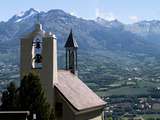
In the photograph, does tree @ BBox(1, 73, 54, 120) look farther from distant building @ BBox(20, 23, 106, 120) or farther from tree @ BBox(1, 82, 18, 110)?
distant building @ BBox(20, 23, 106, 120)

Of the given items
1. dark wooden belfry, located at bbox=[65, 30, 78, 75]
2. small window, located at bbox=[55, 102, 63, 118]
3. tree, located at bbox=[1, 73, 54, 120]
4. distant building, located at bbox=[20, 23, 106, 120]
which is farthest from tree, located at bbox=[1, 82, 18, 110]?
dark wooden belfry, located at bbox=[65, 30, 78, 75]

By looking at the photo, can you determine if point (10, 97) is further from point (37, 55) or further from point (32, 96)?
point (37, 55)

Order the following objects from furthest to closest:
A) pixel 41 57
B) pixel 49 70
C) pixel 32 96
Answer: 1. pixel 41 57
2. pixel 49 70
3. pixel 32 96

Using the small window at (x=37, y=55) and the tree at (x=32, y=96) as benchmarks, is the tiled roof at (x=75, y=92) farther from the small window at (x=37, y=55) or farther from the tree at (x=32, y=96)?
the tree at (x=32, y=96)

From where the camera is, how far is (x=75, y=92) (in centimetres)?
3594

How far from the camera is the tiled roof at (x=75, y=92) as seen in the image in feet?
111

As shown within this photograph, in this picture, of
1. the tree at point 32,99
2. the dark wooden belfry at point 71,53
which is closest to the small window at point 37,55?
the tree at point 32,99

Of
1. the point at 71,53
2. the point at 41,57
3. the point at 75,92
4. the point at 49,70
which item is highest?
the point at 41,57

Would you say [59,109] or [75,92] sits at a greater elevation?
[75,92]

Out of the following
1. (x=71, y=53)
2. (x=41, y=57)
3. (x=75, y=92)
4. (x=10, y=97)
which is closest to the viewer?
(x=10, y=97)

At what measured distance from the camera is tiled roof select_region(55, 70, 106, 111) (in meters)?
33.9

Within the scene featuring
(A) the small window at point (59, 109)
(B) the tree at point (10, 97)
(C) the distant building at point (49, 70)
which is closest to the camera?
(B) the tree at point (10, 97)

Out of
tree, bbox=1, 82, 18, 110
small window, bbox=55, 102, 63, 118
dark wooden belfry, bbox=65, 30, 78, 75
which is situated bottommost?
small window, bbox=55, 102, 63, 118

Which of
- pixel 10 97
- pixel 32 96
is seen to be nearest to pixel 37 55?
pixel 10 97
